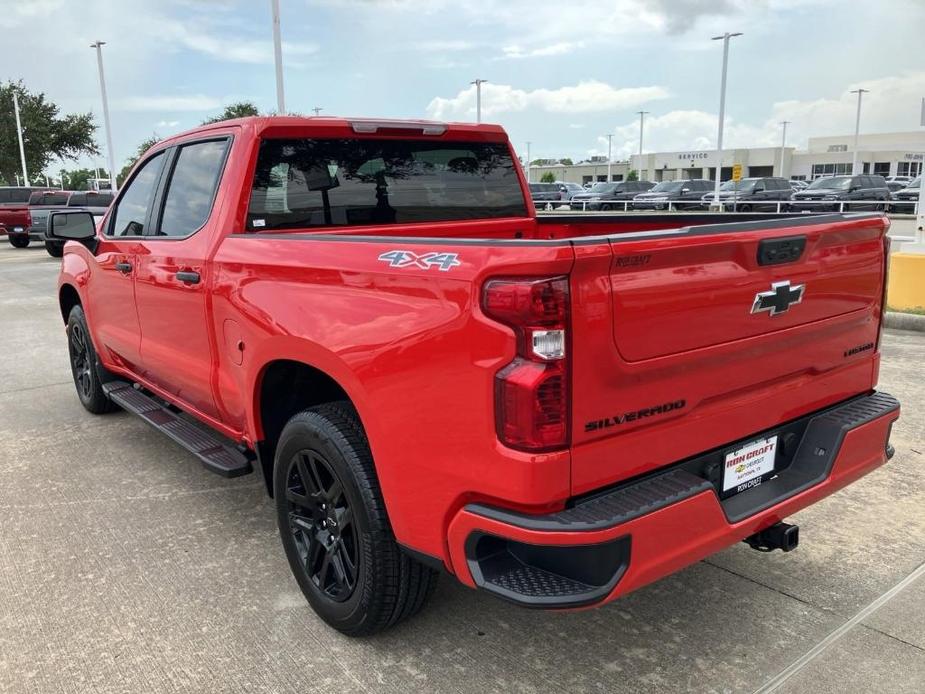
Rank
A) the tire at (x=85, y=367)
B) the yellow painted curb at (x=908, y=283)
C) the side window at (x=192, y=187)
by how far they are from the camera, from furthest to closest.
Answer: the yellow painted curb at (x=908, y=283)
the tire at (x=85, y=367)
the side window at (x=192, y=187)

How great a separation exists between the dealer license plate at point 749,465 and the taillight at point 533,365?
788 mm

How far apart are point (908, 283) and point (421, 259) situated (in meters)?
8.00

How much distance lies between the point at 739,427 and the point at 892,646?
3.44 feet

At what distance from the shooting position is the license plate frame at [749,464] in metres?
2.60

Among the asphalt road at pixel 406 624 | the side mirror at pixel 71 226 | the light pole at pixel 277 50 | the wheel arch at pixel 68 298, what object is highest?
the light pole at pixel 277 50

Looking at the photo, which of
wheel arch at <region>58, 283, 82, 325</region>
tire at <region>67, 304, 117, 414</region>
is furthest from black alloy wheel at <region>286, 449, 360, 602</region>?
wheel arch at <region>58, 283, 82, 325</region>

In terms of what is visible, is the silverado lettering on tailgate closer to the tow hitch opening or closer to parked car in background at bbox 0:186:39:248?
the tow hitch opening

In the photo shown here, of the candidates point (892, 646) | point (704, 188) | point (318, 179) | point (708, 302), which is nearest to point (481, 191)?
point (318, 179)

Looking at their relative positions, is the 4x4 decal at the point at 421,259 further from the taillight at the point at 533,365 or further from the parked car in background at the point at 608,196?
the parked car in background at the point at 608,196

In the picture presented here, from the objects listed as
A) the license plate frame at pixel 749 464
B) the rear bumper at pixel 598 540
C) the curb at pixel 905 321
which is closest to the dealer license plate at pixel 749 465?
the license plate frame at pixel 749 464

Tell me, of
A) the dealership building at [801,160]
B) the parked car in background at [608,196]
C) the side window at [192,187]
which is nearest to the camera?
the side window at [192,187]

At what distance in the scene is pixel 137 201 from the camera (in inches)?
185

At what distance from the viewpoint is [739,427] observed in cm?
259

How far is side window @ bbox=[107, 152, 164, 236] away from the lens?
450 cm
